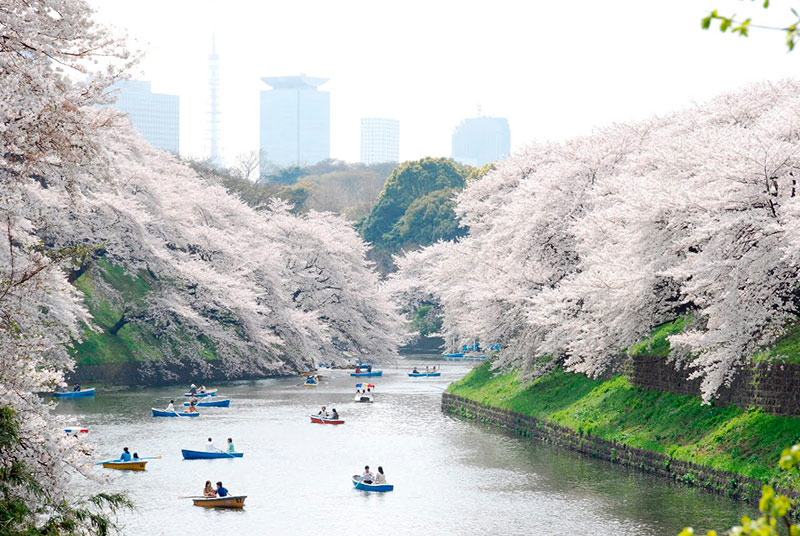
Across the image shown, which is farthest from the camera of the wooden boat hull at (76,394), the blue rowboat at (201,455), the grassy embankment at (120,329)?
the grassy embankment at (120,329)

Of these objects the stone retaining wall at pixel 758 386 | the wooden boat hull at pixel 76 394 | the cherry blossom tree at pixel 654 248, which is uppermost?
the cherry blossom tree at pixel 654 248

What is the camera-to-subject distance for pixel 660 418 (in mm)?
34750

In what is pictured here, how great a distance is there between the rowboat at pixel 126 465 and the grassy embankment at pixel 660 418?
15.8 m

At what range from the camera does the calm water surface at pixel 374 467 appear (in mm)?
27375

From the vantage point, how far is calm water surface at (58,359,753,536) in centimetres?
2738

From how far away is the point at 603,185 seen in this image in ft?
145

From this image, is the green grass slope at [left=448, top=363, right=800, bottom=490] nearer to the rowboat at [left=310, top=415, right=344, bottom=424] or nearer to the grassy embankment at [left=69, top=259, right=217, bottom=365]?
the rowboat at [left=310, top=415, right=344, bottom=424]

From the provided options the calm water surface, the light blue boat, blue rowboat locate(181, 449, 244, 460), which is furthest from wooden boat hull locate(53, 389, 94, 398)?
the light blue boat

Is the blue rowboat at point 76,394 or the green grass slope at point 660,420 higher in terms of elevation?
the green grass slope at point 660,420

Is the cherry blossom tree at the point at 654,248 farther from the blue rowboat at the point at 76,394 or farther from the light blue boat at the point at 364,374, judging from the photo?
the blue rowboat at the point at 76,394

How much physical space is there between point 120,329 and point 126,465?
2746 cm

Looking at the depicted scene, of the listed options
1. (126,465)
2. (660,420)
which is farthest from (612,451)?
(126,465)

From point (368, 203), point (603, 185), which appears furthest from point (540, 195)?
point (368, 203)

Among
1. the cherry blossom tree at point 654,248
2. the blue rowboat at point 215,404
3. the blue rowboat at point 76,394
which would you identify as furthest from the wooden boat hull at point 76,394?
the cherry blossom tree at point 654,248
